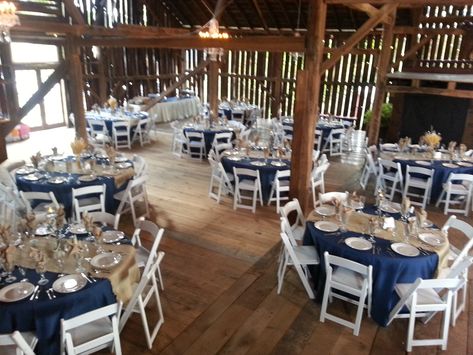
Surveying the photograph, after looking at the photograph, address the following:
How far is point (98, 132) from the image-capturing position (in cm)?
1118

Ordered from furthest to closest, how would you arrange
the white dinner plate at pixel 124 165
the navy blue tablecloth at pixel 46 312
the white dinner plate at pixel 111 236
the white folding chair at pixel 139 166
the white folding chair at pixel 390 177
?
the white folding chair at pixel 390 177 → the white folding chair at pixel 139 166 → the white dinner plate at pixel 124 165 → the white dinner plate at pixel 111 236 → the navy blue tablecloth at pixel 46 312

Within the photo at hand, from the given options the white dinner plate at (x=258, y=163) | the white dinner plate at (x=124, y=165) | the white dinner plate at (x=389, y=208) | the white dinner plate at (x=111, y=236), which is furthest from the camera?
the white dinner plate at (x=258, y=163)

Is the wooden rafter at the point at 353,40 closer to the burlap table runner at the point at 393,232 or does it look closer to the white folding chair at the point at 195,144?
the burlap table runner at the point at 393,232

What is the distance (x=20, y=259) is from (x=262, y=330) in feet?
8.20

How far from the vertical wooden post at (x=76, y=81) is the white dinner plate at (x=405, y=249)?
23.3ft

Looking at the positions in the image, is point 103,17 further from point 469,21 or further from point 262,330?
point 262,330

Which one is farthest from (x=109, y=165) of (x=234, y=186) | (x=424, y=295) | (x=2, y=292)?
(x=424, y=295)

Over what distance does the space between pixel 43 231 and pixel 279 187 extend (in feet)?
12.9

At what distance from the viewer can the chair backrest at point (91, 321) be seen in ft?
9.48

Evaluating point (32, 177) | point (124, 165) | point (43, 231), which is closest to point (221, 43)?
point (124, 165)

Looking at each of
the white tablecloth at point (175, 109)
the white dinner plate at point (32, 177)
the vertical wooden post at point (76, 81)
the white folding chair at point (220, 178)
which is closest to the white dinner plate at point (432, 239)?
the white folding chair at point (220, 178)

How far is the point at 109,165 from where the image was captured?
671 centimetres

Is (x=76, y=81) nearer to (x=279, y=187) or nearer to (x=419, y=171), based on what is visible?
(x=279, y=187)

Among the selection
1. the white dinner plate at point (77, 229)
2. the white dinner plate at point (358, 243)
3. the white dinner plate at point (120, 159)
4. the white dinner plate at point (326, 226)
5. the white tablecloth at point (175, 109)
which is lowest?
the white dinner plate at point (358, 243)
